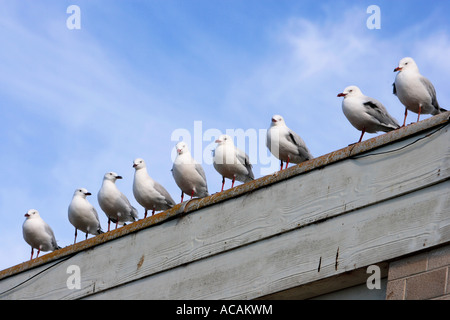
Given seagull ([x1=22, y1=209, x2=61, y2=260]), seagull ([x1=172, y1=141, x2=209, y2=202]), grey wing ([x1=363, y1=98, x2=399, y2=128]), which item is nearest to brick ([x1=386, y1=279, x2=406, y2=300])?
grey wing ([x1=363, y1=98, x2=399, y2=128])

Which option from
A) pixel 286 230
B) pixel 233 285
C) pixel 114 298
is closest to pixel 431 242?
pixel 286 230

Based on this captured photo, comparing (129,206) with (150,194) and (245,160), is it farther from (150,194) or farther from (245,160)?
(245,160)

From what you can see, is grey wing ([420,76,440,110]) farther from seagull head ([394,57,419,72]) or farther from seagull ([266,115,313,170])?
seagull ([266,115,313,170])

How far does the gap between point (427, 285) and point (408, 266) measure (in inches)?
9.3

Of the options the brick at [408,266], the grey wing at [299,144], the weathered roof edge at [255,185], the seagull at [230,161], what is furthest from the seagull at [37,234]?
the brick at [408,266]

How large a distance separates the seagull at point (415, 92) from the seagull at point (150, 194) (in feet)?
12.4

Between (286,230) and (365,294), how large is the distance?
0.87 meters

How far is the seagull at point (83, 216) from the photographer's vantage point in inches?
484

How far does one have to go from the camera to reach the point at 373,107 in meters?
9.56

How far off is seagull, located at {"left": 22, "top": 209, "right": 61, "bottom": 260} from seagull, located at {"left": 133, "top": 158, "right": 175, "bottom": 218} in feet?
8.27

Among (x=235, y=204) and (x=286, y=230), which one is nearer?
(x=286, y=230)

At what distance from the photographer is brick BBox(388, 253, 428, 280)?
510 centimetres

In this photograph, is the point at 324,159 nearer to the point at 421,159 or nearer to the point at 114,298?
the point at 421,159

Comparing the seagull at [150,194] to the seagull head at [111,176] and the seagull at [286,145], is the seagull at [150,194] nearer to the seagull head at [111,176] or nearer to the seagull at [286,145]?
the seagull head at [111,176]
